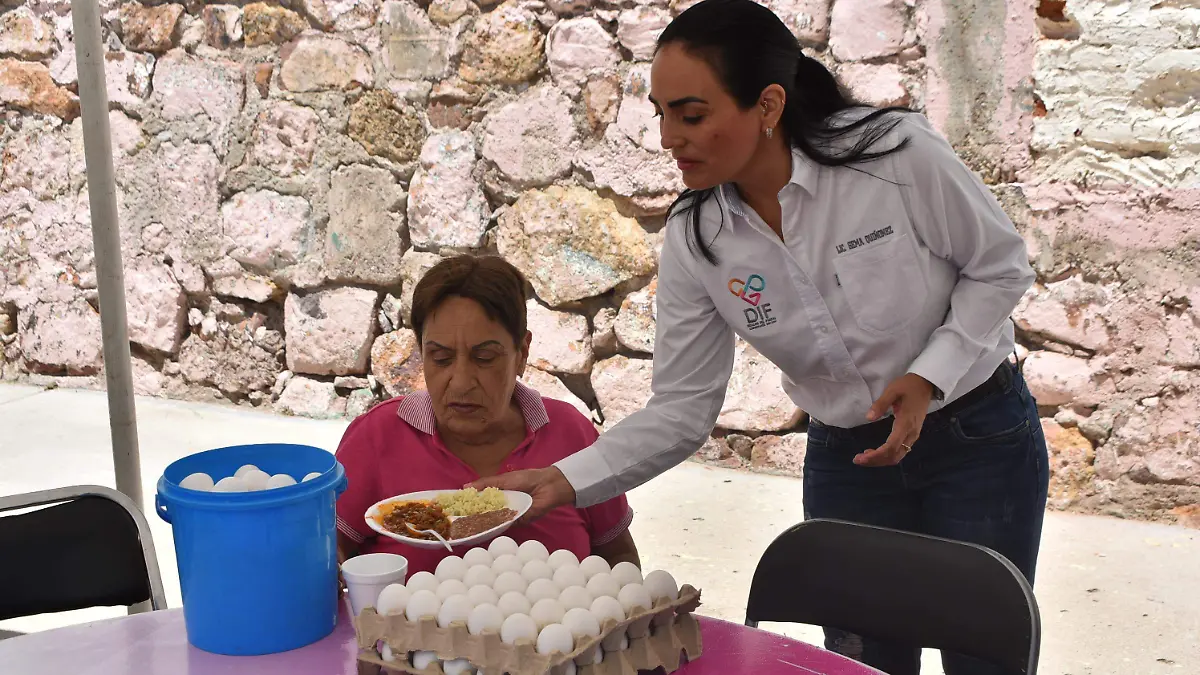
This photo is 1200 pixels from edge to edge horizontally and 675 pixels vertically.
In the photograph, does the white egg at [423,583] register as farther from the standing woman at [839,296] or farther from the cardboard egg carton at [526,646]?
the standing woman at [839,296]

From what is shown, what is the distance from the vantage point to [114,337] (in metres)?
2.23

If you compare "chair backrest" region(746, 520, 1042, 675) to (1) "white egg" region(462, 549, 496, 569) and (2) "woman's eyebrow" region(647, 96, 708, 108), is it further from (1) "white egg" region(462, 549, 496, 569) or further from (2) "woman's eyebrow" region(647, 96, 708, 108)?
(2) "woman's eyebrow" region(647, 96, 708, 108)

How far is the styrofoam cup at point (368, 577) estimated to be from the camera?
3.89 ft

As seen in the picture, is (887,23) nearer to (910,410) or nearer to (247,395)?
(910,410)

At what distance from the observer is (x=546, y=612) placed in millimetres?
1051

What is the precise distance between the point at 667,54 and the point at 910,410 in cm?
60

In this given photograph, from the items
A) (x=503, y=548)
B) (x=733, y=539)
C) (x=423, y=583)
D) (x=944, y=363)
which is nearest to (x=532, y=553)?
(x=503, y=548)

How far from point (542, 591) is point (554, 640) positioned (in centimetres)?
9

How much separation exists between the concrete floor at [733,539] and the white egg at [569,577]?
1.49 m

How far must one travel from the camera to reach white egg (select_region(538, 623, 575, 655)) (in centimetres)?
101

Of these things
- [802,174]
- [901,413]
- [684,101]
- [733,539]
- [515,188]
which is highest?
[684,101]

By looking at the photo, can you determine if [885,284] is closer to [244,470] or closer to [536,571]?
[536,571]

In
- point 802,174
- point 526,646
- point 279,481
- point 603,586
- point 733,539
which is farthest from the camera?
point 733,539

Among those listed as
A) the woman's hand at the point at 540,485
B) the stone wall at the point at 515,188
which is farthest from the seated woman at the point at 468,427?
the stone wall at the point at 515,188
